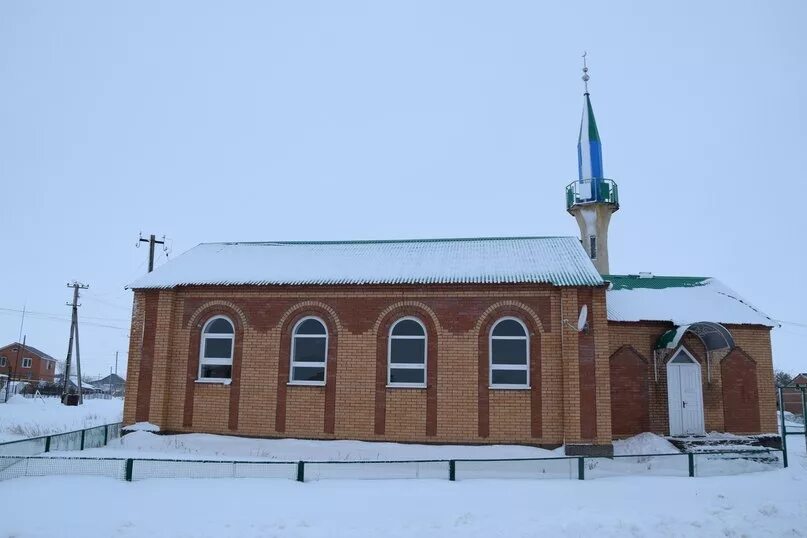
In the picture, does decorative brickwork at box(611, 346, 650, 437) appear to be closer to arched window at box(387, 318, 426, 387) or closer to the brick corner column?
the brick corner column

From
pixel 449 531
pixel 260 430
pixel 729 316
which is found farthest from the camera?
pixel 729 316

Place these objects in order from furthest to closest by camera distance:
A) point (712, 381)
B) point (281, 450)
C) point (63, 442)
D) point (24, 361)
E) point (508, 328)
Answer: point (24, 361) → point (712, 381) → point (508, 328) → point (281, 450) → point (63, 442)

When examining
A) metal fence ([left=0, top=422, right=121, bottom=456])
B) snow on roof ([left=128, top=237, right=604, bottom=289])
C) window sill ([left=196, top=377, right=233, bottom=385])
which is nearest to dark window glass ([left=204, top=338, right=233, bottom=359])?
window sill ([left=196, top=377, right=233, bottom=385])

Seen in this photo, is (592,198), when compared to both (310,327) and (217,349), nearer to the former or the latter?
(310,327)

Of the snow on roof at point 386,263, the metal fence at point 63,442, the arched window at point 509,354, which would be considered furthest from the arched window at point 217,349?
the arched window at point 509,354

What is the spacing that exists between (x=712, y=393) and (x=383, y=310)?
9.91 metres

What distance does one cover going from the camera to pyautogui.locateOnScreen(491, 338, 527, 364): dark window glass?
15680mm

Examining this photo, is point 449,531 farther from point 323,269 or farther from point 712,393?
point 712,393

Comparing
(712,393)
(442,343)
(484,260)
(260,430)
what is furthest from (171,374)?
(712,393)

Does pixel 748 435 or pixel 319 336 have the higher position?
pixel 319 336

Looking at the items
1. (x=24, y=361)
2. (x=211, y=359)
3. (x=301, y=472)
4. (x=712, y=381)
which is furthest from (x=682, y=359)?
(x=24, y=361)

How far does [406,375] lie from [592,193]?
12617 mm

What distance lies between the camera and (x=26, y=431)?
18625mm

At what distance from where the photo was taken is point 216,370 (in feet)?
55.8
